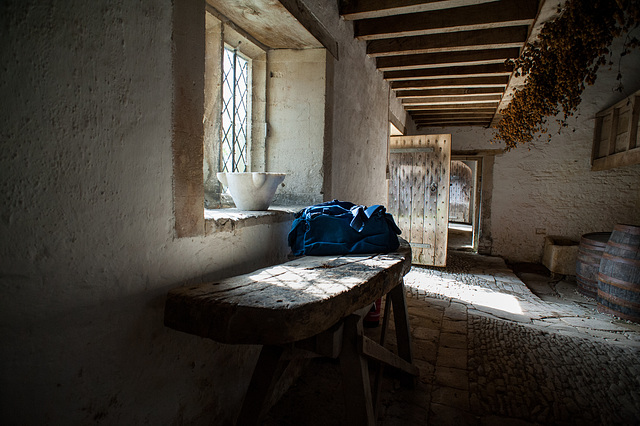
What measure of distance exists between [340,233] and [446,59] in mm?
2975

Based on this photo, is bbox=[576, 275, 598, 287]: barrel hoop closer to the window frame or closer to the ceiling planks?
the ceiling planks

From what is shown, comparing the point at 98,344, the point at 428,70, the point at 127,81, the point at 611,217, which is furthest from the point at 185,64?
the point at 611,217

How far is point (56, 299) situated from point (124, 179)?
404mm

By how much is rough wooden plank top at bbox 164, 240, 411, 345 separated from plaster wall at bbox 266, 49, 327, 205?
121 cm

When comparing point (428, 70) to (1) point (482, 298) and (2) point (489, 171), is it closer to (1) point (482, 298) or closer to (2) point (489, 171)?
(1) point (482, 298)

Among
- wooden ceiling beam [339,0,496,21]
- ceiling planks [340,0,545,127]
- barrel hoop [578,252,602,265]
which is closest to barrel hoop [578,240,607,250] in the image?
barrel hoop [578,252,602,265]

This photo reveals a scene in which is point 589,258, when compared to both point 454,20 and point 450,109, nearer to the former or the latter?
point 450,109

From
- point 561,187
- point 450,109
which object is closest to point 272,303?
point 450,109

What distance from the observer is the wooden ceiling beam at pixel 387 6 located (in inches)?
108

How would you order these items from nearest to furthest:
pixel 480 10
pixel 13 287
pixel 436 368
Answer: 1. pixel 13 287
2. pixel 436 368
3. pixel 480 10

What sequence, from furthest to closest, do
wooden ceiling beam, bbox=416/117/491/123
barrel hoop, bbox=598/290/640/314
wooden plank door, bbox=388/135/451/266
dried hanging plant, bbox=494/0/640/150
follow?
1. wooden ceiling beam, bbox=416/117/491/123
2. wooden plank door, bbox=388/135/451/266
3. barrel hoop, bbox=598/290/640/314
4. dried hanging plant, bbox=494/0/640/150

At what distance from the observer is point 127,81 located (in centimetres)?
112

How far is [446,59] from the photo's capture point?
153 inches

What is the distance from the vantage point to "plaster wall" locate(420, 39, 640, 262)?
6.05 m
